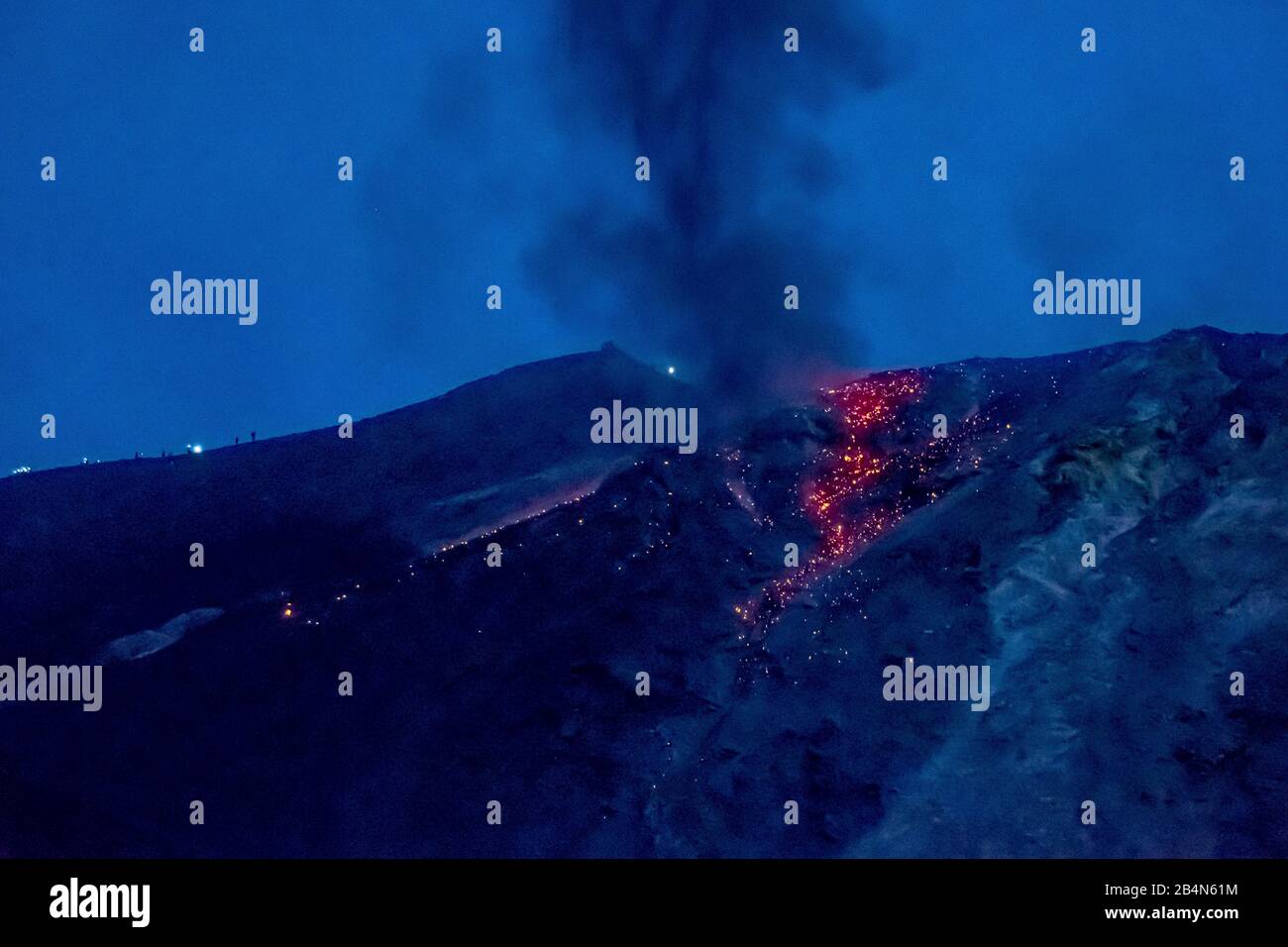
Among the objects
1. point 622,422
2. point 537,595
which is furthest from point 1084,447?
point 622,422

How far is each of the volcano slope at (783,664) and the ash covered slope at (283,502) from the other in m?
1.51

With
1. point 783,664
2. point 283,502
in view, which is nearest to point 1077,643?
point 783,664

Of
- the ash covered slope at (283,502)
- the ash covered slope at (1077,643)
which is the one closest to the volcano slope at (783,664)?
the ash covered slope at (1077,643)

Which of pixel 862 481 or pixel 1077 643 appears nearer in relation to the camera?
pixel 1077 643

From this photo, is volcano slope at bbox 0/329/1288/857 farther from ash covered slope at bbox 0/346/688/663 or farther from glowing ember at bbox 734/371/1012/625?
ash covered slope at bbox 0/346/688/663

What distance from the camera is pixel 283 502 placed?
116 ft

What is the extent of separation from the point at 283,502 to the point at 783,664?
66.7 ft

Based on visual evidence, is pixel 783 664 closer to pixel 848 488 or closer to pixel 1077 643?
pixel 1077 643

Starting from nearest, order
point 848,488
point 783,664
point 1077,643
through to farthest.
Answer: point 1077,643 < point 783,664 < point 848,488

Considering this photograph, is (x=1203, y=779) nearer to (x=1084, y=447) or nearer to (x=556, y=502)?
(x=1084, y=447)

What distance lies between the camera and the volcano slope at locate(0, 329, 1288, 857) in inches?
690

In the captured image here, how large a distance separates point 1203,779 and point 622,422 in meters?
27.7

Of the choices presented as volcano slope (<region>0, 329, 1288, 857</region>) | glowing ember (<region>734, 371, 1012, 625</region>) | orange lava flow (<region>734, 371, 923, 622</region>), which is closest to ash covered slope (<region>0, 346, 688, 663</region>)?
volcano slope (<region>0, 329, 1288, 857</region>)

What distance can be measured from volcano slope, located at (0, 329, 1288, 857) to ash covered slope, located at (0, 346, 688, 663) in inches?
59.5
